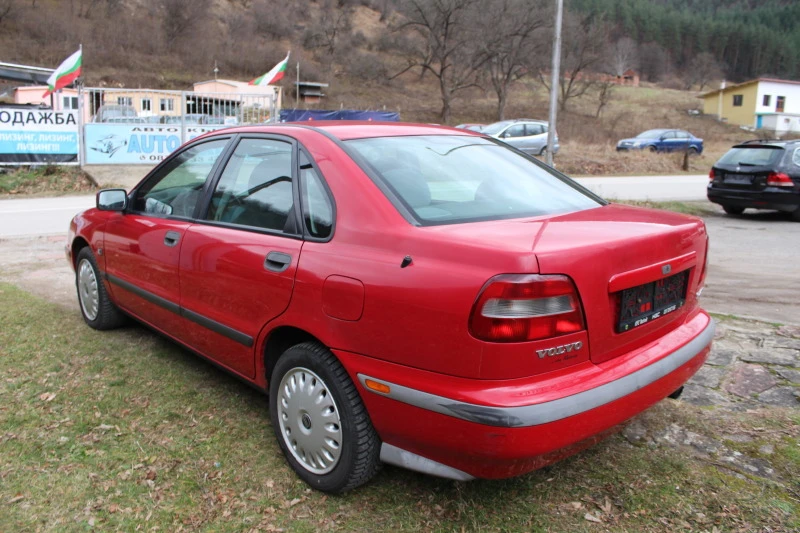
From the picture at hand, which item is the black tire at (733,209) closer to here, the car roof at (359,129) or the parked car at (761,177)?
the parked car at (761,177)

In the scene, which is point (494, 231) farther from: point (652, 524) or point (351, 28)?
point (351, 28)

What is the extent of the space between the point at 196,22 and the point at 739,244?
2824 inches

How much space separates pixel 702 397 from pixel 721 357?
0.76 m

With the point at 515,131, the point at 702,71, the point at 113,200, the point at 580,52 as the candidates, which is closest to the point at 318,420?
the point at 113,200

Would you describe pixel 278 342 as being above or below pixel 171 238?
below

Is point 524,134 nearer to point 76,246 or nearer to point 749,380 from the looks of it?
point 76,246

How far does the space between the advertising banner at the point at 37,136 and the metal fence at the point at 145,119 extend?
0.35m

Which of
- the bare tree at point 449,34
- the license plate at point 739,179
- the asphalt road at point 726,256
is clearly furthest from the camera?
the bare tree at point 449,34

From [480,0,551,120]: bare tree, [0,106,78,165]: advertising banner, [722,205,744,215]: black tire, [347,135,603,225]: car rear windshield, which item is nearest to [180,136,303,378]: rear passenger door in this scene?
[347,135,603,225]: car rear windshield

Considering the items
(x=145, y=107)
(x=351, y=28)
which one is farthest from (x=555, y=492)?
(x=351, y=28)

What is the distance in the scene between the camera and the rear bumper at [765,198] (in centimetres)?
1162

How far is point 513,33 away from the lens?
49531 mm

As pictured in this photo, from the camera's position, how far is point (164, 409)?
3.66 m

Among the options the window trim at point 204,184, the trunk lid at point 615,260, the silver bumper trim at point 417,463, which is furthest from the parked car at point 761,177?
the silver bumper trim at point 417,463
